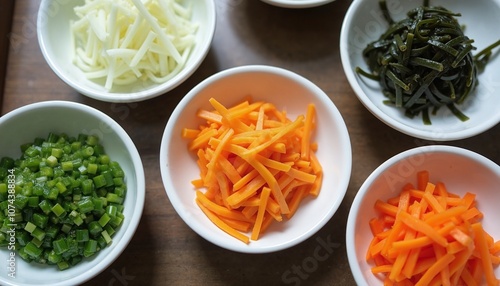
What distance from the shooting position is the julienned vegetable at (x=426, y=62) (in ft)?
6.61

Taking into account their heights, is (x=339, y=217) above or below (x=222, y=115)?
below

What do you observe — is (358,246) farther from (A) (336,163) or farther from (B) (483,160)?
(B) (483,160)

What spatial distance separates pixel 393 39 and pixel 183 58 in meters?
0.91

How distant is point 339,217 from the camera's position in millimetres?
2098

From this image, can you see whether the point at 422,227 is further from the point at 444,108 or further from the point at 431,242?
the point at 444,108

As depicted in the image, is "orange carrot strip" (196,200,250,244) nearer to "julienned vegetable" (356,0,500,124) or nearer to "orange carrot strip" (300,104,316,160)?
"orange carrot strip" (300,104,316,160)

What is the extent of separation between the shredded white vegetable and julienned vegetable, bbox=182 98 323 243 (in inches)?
12.6

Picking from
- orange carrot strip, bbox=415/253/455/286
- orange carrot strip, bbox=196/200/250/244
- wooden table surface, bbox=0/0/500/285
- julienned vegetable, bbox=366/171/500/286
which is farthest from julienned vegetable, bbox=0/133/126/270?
orange carrot strip, bbox=415/253/455/286

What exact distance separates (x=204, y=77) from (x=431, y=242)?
3.90 feet

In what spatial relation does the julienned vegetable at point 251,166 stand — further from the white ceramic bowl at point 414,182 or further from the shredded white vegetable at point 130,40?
the shredded white vegetable at point 130,40

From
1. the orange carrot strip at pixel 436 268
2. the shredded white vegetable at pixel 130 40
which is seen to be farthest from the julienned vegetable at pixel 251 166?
the orange carrot strip at pixel 436 268

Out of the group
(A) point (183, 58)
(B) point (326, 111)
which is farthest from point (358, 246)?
(A) point (183, 58)

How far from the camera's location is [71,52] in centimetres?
221

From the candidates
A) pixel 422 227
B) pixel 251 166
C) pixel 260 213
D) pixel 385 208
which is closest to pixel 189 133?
pixel 251 166
